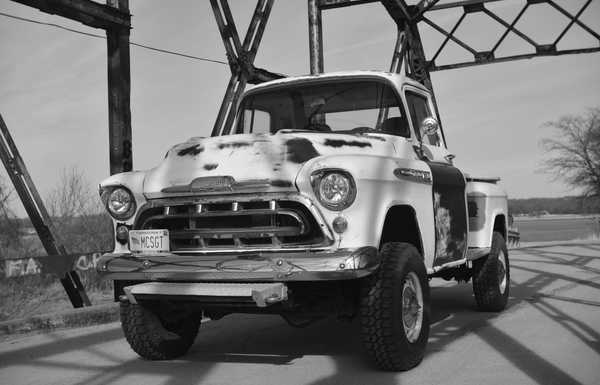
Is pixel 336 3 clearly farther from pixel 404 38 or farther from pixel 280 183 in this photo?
pixel 280 183

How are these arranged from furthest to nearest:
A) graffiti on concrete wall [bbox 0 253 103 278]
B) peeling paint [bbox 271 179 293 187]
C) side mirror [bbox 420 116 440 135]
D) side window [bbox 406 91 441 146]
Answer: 1. graffiti on concrete wall [bbox 0 253 103 278]
2. side window [bbox 406 91 441 146]
3. side mirror [bbox 420 116 440 135]
4. peeling paint [bbox 271 179 293 187]

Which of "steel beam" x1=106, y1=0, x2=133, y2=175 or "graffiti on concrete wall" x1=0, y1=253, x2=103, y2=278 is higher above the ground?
"steel beam" x1=106, y1=0, x2=133, y2=175

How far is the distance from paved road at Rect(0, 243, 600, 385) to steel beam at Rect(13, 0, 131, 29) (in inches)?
120

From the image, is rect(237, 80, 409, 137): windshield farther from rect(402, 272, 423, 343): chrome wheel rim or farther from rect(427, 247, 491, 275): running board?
rect(402, 272, 423, 343): chrome wheel rim

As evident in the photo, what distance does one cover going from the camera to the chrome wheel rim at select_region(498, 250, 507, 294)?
737 cm

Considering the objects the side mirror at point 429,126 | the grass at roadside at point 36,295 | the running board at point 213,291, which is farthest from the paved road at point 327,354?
the grass at roadside at point 36,295

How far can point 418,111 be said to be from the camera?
20.5 feet

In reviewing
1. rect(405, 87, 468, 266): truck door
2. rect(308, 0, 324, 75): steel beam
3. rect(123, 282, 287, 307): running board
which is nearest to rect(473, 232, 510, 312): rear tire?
rect(405, 87, 468, 266): truck door

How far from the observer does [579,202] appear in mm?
44969

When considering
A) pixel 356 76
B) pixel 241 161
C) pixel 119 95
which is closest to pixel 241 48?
pixel 119 95

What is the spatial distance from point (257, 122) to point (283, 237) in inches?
91.6

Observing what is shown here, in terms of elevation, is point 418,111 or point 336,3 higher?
point 336,3

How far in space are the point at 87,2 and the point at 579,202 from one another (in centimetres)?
4247

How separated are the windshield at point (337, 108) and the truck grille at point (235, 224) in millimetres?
1534
